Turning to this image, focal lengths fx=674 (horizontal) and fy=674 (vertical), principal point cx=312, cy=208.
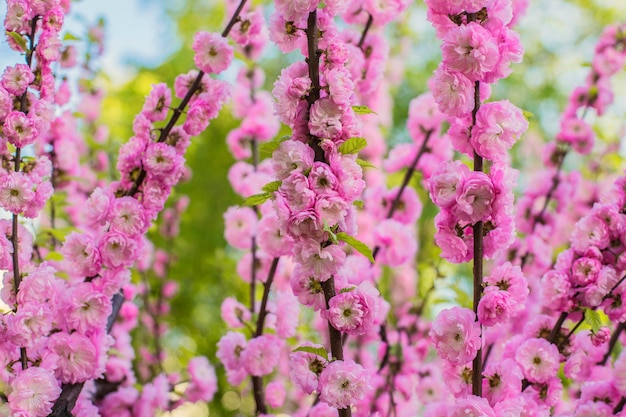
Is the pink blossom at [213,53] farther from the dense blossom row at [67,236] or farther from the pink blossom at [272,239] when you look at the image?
the pink blossom at [272,239]

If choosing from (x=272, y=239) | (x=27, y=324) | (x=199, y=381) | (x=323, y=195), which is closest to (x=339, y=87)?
(x=323, y=195)


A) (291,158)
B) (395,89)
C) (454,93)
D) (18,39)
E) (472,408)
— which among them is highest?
A: (395,89)

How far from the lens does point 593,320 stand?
1.04m

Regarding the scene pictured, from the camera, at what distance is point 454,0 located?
0.93m

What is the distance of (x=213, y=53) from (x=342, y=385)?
641 millimetres

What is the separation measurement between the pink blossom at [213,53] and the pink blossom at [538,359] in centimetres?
71

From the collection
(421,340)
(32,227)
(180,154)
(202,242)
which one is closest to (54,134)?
(32,227)

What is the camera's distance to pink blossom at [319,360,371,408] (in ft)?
2.94

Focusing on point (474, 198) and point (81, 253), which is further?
point (81, 253)

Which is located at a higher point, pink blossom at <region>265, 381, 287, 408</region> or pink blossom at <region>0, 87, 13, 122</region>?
pink blossom at <region>0, 87, 13, 122</region>

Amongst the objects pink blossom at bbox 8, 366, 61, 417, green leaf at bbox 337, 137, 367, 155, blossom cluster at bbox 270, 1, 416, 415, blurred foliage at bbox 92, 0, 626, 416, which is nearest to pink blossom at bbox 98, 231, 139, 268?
pink blossom at bbox 8, 366, 61, 417

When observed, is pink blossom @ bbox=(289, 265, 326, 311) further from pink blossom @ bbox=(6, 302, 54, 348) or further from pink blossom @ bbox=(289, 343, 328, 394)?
pink blossom @ bbox=(6, 302, 54, 348)

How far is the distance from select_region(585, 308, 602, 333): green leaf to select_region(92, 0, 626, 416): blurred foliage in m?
2.00

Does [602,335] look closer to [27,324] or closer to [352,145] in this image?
[352,145]
